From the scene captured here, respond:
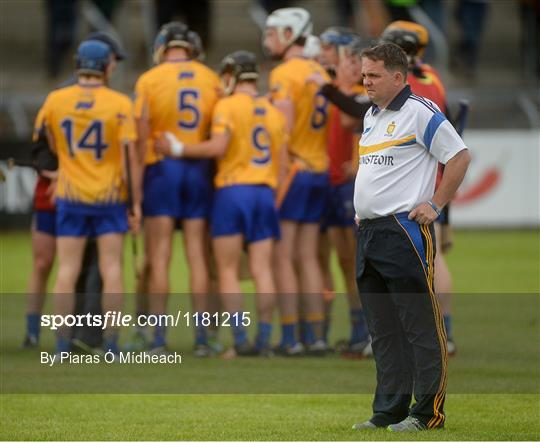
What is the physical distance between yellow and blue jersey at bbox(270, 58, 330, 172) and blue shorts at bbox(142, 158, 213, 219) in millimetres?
852

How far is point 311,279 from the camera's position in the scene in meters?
11.7

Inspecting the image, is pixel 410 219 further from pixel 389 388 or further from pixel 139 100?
pixel 139 100

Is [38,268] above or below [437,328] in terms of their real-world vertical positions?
below

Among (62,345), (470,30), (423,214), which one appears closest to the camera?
(423,214)

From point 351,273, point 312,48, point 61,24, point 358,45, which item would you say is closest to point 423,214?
point 358,45

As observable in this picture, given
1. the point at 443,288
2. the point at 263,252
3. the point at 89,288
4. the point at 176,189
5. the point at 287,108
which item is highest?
the point at 287,108

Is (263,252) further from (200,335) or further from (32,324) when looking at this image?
(32,324)

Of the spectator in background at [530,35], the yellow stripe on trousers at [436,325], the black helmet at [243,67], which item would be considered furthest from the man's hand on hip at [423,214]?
the spectator in background at [530,35]

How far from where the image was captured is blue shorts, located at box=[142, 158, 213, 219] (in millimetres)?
11266

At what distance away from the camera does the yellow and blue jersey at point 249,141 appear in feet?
36.6

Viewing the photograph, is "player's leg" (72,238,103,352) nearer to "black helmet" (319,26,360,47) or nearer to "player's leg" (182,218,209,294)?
"player's leg" (182,218,209,294)

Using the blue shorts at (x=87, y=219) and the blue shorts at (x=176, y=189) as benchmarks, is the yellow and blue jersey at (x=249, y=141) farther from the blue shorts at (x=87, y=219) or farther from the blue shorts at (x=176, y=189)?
the blue shorts at (x=87, y=219)

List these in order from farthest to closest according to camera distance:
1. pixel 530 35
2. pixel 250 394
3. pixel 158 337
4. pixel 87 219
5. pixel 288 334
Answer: pixel 530 35 < pixel 288 334 < pixel 158 337 < pixel 87 219 < pixel 250 394

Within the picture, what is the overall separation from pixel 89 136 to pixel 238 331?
→ 6.07 ft
